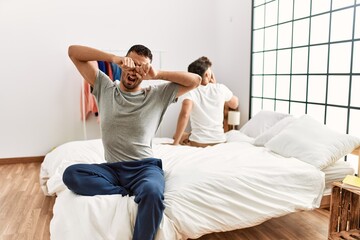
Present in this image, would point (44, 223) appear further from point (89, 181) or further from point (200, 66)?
point (200, 66)

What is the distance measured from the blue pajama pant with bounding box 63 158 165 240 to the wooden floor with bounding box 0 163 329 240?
63 centimetres

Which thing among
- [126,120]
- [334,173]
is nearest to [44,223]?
[126,120]

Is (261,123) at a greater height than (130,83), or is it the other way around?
(130,83)

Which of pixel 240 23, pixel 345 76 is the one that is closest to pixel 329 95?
pixel 345 76

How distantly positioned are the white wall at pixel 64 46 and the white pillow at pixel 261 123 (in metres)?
0.75

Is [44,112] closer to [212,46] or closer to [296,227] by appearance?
[212,46]

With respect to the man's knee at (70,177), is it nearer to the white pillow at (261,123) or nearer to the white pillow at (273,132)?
the white pillow at (273,132)

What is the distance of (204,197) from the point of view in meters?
1.76

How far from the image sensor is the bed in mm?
1557

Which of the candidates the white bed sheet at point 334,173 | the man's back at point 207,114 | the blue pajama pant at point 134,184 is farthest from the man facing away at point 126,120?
the white bed sheet at point 334,173

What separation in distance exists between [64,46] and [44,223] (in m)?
2.51

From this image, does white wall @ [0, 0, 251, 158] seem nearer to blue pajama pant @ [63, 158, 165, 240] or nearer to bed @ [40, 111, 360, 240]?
bed @ [40, 111, 360, 240]

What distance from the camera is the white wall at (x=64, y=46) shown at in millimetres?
3904

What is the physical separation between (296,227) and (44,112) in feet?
10.8
